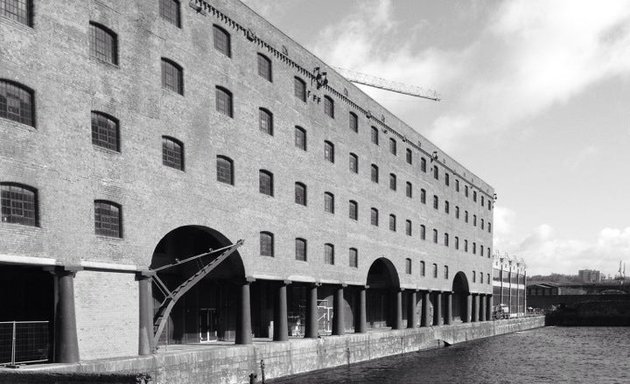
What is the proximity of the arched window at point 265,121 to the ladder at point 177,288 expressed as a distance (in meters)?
6.23

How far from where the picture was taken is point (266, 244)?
29.9 metres

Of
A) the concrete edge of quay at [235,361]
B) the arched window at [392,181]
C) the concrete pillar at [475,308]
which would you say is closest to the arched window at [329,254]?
the concrete edge of quay at [235,361]

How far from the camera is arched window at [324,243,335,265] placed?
3528cm

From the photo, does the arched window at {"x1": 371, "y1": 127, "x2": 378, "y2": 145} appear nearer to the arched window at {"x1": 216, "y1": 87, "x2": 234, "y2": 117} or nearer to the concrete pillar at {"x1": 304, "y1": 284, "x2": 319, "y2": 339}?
the concrete pillar at {"x1": 304, "y1": 284, "x2": 319, "y2": 339}

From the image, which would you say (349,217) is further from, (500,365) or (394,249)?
(500,365)

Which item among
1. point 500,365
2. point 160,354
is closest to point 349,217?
point 500,365

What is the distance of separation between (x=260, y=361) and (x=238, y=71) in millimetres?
12846

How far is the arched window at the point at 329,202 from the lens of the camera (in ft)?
118

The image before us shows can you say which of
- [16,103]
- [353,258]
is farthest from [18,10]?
[353,258]

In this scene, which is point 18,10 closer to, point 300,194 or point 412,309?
point 300,194

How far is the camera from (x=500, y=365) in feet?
126

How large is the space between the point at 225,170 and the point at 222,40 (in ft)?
19.0

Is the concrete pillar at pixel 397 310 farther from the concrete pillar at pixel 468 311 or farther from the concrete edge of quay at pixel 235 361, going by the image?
the concrete pillar at pixel 468 311

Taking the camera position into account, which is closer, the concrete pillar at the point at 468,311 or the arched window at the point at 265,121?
the arched window at the point at 265,121
